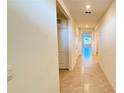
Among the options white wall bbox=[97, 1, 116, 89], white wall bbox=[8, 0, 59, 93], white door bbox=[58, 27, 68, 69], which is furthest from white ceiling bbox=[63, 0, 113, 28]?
white wall bbox=[8, 0, 59, 93]

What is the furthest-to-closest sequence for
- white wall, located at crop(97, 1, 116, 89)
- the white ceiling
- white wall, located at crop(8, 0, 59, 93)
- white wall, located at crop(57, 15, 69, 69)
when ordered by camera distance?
1. white wall, located at crop(57, 15, 69, 69)
2. the white ceiling
3. white wall, located at crop(97, 1, 116, 89)
4. white wall, located at crop(8, 0, 59, 93)

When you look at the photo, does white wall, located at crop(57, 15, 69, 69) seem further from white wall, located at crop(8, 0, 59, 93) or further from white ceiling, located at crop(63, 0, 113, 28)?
white wall, located at crop(8, 0, 59, 93)

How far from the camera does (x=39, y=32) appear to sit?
80.5 inches

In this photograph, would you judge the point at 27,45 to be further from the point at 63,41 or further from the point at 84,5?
the point at 63,41

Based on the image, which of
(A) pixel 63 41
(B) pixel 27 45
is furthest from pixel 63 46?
(B) pixel 27 45

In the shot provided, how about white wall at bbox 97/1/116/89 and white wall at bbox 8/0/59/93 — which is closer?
white wall at bbox 8/0/59/93

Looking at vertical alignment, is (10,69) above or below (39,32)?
below

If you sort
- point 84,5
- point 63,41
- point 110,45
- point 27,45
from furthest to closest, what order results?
point 63,41, point 84,5, point 110,45, point 27,45

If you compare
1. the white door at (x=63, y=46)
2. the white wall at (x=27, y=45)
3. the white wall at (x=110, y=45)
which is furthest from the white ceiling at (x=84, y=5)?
the white wall at (x=27, y=45)
